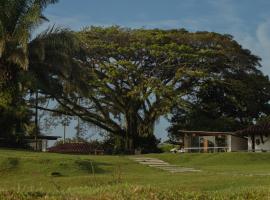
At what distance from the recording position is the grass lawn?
350 inches

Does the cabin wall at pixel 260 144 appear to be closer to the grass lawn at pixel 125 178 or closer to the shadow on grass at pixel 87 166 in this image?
the grass lawn at pixel 125 178

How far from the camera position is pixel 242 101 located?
174 feet

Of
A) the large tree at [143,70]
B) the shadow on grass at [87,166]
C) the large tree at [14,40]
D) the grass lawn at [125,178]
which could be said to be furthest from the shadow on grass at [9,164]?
the large tree at [143,70]

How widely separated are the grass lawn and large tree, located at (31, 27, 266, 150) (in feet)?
42.4

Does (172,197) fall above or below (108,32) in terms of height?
below

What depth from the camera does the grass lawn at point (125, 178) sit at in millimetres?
8883

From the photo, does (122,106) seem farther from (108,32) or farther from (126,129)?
(108,32)

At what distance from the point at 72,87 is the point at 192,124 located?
20.3 meters

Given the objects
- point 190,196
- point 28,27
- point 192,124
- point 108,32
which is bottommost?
point 190,196

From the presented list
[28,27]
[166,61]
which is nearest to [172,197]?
[28,27]

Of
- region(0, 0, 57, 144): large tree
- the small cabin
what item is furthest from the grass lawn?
the small cabin

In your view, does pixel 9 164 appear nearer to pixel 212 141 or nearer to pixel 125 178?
pixel 125 178

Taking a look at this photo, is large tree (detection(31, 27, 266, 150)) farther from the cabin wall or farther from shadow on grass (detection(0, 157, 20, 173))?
shadow on grass (detection(0, 157, 20, 173))

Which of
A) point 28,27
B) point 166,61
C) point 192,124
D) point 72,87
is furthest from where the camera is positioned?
point 192,124
